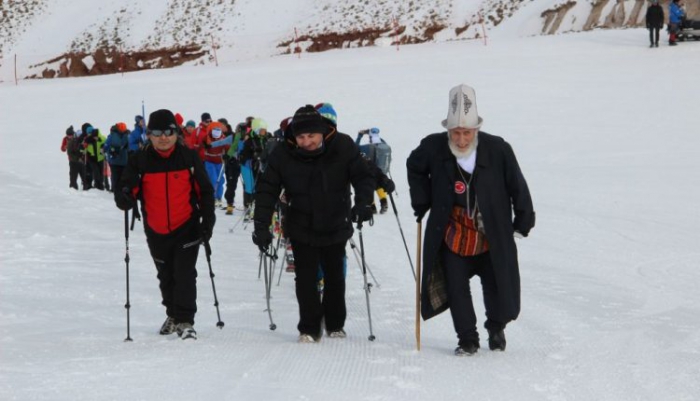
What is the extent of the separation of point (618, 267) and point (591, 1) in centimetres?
3405

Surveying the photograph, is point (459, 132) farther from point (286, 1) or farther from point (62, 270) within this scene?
point (286, 1)

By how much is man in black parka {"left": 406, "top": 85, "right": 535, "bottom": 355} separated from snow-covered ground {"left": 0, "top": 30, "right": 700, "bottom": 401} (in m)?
0.35

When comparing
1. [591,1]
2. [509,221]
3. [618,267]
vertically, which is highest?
[591,1]

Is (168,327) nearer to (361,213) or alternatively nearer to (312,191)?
(312,191)

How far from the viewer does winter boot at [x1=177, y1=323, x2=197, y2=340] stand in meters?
7.18

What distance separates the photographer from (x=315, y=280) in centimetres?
700

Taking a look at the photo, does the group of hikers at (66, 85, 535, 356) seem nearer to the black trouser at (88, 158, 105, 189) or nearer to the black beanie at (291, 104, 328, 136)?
the black beanie at (291, 104, 328, 136)

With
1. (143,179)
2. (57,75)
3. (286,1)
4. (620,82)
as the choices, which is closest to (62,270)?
(143,179)

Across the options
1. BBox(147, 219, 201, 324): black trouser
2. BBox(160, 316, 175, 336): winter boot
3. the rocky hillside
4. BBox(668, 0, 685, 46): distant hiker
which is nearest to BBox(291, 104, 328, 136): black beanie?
BBox(147, 219, 201, 324): black trouser

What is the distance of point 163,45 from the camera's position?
51.4 meters

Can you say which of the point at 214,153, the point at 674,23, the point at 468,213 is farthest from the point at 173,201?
the point at 674,23

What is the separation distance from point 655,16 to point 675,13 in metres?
1.13

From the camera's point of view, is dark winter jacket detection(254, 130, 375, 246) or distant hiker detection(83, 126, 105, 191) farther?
distant hiker detection(83, 126, 105, 191)

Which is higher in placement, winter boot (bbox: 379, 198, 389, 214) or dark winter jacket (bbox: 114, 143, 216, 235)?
dark winter jacket (bbox: 114, 143, 216, 235)
